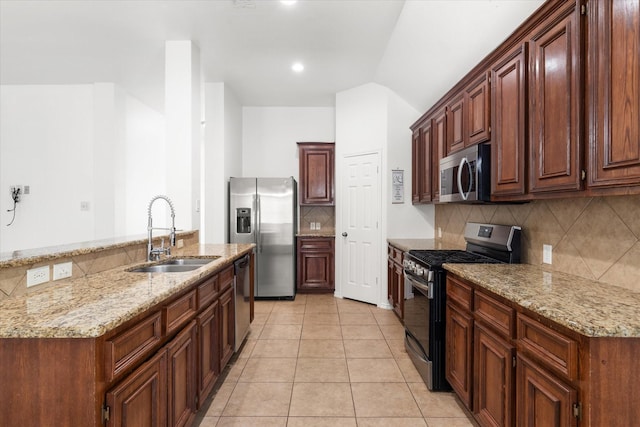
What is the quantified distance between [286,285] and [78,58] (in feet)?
12.4

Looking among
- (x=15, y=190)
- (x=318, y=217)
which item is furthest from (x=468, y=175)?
(x=15, y=190)

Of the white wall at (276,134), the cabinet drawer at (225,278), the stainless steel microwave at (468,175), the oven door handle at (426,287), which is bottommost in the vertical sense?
the oven door handle at (426,287)

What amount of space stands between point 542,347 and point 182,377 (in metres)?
1.68

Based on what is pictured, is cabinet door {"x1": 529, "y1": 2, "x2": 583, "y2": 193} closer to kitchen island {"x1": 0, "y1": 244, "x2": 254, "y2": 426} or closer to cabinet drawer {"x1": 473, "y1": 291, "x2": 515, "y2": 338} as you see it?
cabinet drawer {"x1": 473, "y1": 291, "x2": 515, "y2": 338}

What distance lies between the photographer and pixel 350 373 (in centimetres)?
267

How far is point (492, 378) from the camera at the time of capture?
1728 millimetres

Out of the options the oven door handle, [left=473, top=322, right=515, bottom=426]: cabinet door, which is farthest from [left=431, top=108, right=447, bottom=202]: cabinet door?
[left=473, top=322, right=515, bottom=426]: cabinet door

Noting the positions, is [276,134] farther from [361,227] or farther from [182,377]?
[182,377]

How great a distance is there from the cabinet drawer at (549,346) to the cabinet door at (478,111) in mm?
1400

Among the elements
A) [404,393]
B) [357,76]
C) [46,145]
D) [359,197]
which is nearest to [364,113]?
[357,76]

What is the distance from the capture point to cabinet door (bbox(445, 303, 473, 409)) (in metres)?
1.98

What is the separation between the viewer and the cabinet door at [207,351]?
1989 millimetres

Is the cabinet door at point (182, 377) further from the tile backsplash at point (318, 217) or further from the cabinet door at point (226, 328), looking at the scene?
the tile backsplash at point (318, 217)

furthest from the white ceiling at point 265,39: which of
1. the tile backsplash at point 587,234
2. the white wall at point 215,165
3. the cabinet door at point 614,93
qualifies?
the tile backsplash at point 587,234
